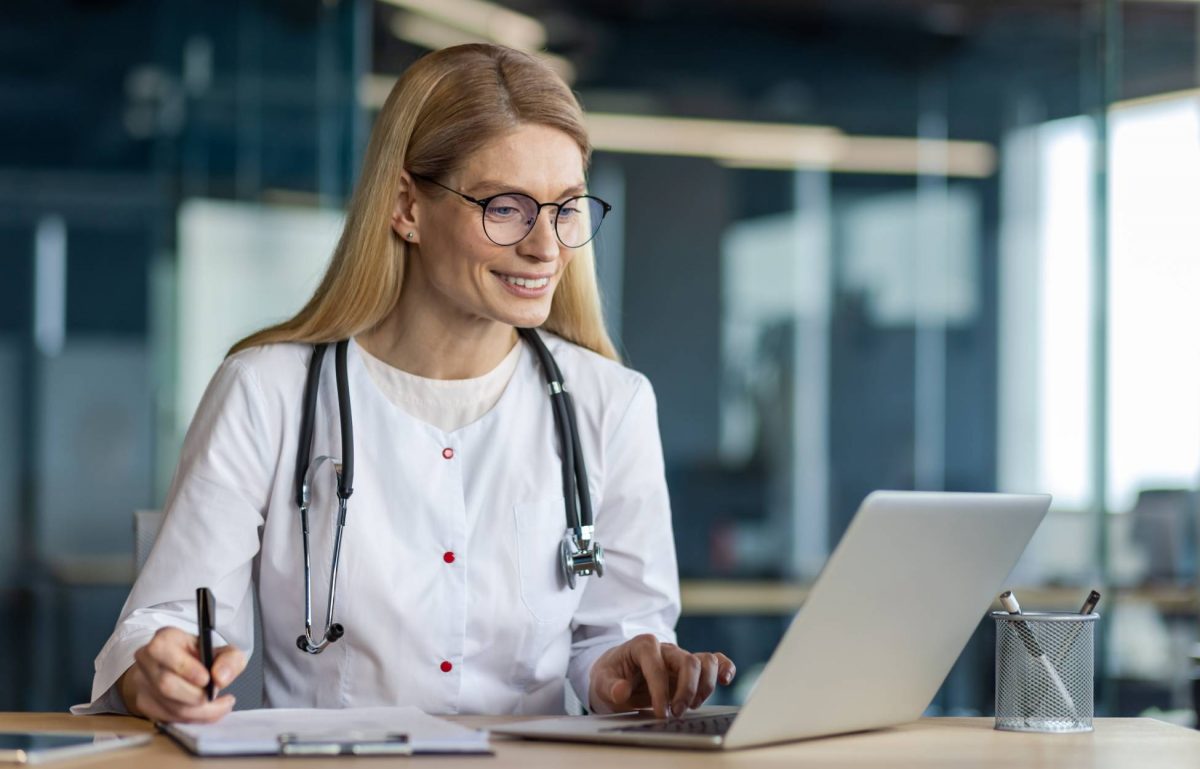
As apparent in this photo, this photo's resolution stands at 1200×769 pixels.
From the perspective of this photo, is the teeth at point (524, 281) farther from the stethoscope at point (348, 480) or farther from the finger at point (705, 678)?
the finger at point (705, 678)

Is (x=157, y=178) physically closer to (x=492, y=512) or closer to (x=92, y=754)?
(x=492, y=512)

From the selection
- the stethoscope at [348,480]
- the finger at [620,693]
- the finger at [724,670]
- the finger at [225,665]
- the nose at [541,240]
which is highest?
the nose at [541,240]

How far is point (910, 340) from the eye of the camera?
6.20m

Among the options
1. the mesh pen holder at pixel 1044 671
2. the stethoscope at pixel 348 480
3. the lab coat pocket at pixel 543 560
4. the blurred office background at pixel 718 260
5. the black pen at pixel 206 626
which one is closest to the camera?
the black pen at pixel 206 626

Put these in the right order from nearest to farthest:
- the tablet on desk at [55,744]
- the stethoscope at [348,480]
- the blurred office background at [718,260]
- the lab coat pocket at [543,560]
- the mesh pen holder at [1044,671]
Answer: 1. the tablet on desk at [55,744]
2. the mesh pen holder at [1044,671]
3. the stethoscope at [348,480]
4. the lab coat pocket at [543,560]
5. the blurred office background at [718,260]

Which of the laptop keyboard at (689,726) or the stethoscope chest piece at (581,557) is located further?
the stethoscope chest piece at (581,557)

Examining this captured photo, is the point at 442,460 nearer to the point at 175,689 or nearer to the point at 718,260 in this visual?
the point at 175,689

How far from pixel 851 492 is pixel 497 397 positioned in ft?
14.7

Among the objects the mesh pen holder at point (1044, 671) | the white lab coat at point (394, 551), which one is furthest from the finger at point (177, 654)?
the mesh pen holder at point (1044, 671)

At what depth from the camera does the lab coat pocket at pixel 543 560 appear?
178 cm

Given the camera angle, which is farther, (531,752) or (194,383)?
(194,383)

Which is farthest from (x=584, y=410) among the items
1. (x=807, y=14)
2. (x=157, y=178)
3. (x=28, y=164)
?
(x=807, y=14)

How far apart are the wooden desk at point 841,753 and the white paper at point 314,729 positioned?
0.02 m

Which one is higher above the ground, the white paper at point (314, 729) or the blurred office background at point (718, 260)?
the blurred office background at point (718, 260)
